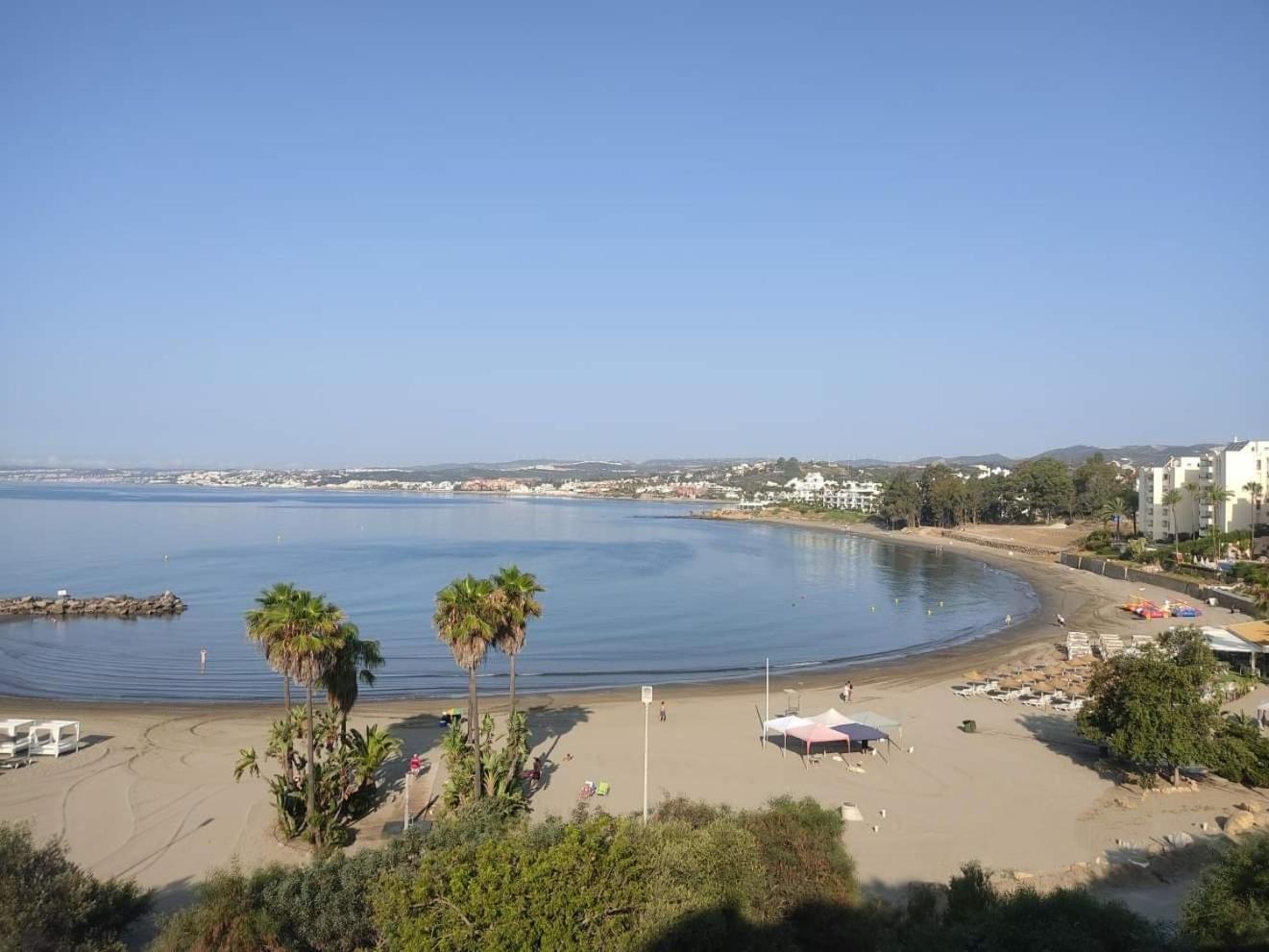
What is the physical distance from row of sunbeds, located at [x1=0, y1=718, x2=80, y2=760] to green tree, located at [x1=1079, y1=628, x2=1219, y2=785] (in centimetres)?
2746

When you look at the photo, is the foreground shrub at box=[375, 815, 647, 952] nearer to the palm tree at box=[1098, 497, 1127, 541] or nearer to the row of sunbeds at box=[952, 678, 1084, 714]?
the row of sunbeds at box=[952, 678, 1084, 714]

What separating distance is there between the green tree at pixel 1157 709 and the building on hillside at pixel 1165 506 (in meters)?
57.1

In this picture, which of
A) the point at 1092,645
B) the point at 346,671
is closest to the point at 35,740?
the point at 346,671

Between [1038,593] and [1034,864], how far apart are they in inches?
2029

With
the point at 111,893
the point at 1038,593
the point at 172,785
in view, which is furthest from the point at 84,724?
the point at 1038,593

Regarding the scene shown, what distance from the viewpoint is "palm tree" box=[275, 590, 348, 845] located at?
16578 mm

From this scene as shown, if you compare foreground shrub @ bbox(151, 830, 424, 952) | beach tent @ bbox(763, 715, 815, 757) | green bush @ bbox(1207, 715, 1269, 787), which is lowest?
beach tent @ bbox(763, 715, 815, 757)

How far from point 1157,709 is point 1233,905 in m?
11.8

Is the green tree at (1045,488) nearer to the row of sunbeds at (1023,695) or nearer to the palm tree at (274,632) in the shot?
the row of sunbeds at (1023,695)

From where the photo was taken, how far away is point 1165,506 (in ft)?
254

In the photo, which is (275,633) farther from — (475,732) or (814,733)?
(814,733)

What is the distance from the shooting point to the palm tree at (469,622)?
→ 17.8 meters

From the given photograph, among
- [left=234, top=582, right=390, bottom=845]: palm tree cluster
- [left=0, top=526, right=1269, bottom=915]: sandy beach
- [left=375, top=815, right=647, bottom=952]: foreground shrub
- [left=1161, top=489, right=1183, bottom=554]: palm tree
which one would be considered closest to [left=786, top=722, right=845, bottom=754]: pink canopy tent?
[left=0, top=526, right=1269, bottom=915]: sandy beach

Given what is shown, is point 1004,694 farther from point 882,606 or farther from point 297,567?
point 297,567
